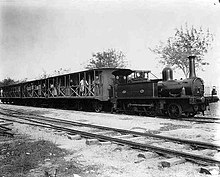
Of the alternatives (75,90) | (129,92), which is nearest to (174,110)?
(129,92)

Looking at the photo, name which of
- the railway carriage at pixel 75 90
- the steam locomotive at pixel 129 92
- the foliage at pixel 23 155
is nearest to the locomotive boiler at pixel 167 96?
the steam locomotive at pixel 129 92

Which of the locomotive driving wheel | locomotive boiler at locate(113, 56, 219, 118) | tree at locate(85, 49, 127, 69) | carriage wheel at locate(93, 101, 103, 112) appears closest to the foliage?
the locomotive driving wheel

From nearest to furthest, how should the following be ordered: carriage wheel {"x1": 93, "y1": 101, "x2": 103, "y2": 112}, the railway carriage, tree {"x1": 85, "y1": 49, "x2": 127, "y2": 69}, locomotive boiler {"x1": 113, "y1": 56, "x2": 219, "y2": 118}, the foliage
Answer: the foliage, locomotive boiler {"x1": 113, "y1": 56, "x2": 219, "y2": 118}, the railway carriage, carriage wheel {"x1": 93, "y1": 101, "x2": 103, "y2": 112}, tree {"x1": 85, "y1": 49, "x2": 127, "y2": 69}

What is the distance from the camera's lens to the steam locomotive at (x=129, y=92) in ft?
40.1

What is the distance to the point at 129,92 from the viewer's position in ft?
47.3

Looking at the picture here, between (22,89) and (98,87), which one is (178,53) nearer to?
(98,87)

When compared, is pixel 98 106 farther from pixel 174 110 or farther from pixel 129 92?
pixel 174 110

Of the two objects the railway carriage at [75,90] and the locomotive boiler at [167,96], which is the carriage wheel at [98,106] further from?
the locomotive boiler at [167,96]

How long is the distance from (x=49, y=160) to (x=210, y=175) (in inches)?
118

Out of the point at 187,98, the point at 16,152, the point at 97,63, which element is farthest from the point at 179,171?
the point at 97,63

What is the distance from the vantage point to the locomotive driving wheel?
12078 mm

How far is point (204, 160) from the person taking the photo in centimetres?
464

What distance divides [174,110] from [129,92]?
2.98 metres

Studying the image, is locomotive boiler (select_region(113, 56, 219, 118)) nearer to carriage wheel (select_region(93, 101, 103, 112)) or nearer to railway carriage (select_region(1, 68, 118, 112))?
railway carriage (select_region(1, 68, 118, 112))
